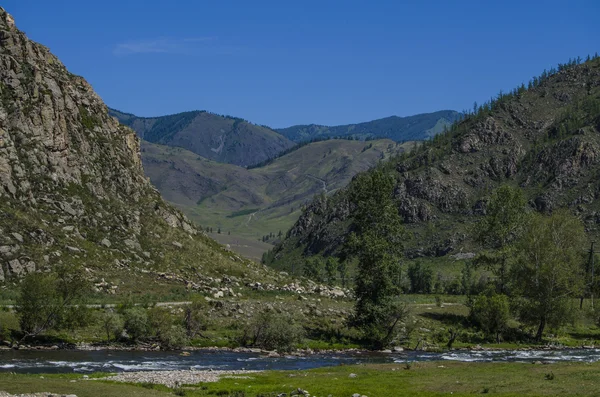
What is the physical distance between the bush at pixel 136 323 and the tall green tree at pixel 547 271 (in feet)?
189

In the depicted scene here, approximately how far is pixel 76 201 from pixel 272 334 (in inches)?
1893

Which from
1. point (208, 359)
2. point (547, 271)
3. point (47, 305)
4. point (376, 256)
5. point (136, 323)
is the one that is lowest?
point (208, 359)

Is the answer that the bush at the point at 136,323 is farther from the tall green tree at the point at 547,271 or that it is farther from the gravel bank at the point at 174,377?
the tall green tree at the point at 547,271

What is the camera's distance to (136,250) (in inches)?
4498

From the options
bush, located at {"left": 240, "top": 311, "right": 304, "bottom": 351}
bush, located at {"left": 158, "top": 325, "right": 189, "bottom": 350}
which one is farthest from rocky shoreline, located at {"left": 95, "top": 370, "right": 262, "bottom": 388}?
bush, located at {"left": 240, "top": 311, "right": 304, "bottom": 351}

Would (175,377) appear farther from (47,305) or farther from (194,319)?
(194,319)

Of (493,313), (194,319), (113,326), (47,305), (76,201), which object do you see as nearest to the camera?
(47,305)

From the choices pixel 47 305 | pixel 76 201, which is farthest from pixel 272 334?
pixel 76 201

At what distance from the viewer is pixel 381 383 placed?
54875 mm

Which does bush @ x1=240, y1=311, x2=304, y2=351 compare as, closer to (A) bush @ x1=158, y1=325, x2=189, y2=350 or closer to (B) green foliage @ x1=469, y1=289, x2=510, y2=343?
(A) bush @ x1=158, y1=325, x2=189, y2=350

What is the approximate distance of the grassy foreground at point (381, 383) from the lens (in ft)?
154

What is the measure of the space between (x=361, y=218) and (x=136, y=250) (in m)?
41.0

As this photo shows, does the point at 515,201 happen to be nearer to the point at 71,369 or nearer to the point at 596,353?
the point at 596,353

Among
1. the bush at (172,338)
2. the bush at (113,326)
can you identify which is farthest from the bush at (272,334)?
the bush at (113,326)
